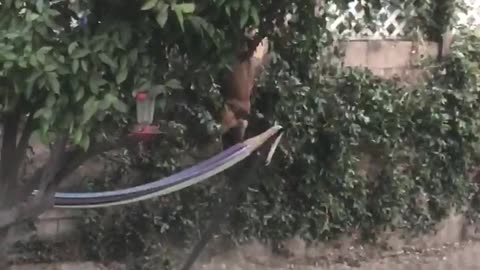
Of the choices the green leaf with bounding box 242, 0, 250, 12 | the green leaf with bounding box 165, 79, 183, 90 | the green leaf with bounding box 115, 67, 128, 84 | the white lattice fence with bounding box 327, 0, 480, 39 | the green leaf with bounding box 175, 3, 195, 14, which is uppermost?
the green leaf with bounding box 242, 0, 250, 12

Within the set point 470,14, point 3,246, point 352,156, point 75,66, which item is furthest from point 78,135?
point 470,14

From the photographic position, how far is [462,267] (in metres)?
7.32

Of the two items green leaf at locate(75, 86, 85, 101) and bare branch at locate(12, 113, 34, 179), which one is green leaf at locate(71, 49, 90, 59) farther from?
bare branch at locate(12, 113, 34, 179)

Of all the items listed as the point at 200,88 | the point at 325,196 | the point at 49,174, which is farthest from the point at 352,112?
the point at 49,174

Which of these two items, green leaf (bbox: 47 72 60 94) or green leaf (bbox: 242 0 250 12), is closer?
green leaf (bbox: 47 72 60 94)

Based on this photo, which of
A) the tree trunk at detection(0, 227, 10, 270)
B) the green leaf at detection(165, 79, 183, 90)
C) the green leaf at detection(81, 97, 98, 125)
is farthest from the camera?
the tree trunk at detection(0, 227, 10, 270)

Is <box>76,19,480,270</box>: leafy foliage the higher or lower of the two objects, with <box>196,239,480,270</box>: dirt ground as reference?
higher

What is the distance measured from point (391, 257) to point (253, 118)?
2173 mm

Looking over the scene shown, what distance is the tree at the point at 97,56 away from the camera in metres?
3.22

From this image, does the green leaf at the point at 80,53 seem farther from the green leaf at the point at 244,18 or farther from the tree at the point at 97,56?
the green leaf at the point at 244,18

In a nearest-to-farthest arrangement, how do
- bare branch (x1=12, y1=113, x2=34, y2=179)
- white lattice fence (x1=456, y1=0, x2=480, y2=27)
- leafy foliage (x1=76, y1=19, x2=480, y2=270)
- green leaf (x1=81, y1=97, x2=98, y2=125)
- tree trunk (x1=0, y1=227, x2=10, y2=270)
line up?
→ green leaf (x1=81, y1=97, x2=98, y2=125) → bare branch (x1=12, y1=113, x2=34, y2=179) → tree trunk (x1=0, y1=227, x2=10, y2=270) → leafy foliage (x1=76, y1=19, x2=480, y2=270) → white lattice fence (x1=456, y1=0, x2=480, y2=27)

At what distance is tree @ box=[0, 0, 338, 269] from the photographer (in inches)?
127

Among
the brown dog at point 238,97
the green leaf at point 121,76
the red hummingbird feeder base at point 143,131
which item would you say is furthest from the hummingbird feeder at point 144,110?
the brown dog at point 238,97

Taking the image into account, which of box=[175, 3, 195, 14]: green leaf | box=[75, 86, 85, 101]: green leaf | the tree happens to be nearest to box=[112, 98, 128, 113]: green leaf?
the tree
